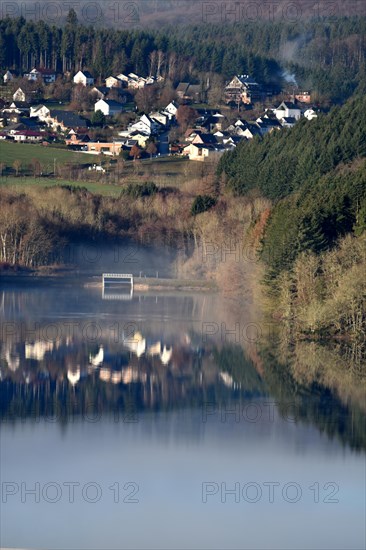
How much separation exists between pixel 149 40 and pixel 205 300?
226ft

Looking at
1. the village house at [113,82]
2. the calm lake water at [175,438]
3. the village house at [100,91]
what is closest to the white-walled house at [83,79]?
the village house at [113,82]

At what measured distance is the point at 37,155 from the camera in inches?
2280

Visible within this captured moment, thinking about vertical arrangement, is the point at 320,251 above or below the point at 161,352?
above

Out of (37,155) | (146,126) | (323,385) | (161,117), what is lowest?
(161,117)

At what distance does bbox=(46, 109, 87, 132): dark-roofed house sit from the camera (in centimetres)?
6875

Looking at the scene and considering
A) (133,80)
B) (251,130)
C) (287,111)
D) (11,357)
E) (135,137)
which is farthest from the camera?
(133,80)

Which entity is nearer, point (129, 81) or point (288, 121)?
point (288, 121)

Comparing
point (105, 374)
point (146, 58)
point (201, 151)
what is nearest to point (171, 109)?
point (201, 151)

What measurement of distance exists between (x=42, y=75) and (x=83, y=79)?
11.8 ft

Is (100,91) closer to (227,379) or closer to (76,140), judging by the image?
(76,140)

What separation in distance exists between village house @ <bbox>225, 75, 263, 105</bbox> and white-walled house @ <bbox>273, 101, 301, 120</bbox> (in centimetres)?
329

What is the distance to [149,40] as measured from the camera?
335 feet

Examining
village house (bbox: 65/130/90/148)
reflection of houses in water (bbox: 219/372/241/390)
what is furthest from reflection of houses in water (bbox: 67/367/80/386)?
village house (bbox: 65/130/90/148)

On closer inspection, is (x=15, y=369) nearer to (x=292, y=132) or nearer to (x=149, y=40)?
(x=292, y=132)
